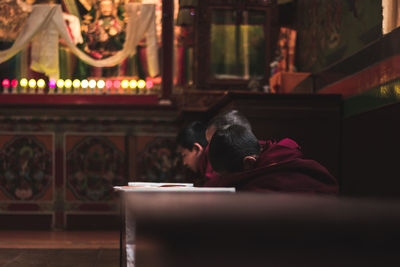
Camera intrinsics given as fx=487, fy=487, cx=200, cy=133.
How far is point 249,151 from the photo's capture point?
5.36 feet

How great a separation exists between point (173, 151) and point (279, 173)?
3.24 m

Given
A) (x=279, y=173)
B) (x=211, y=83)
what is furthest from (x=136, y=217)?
(x=211, y=83)

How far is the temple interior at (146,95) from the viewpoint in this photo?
3072mm

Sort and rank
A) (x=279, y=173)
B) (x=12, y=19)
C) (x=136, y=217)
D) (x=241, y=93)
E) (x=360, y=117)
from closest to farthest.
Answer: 1. (x=136, y=217)
2. (x=279, y=173)
3. (x=360, y=117)
4. (x=241, y=93)
5. (x=12, y=19)

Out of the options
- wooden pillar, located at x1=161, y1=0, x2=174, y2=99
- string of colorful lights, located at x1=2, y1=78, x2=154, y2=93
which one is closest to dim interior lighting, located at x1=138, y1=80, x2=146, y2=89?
string of colorful lights, located at x1=2, y1=78, x2=154, y2=93

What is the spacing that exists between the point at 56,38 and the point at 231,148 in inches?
151

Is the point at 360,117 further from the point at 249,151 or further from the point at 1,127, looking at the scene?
the point at 1,127

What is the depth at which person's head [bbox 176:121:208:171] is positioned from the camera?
301 centimetres

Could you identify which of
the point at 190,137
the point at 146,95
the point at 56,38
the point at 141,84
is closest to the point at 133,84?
the point at 141,84

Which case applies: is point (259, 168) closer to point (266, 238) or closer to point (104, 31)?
point (266, 238)

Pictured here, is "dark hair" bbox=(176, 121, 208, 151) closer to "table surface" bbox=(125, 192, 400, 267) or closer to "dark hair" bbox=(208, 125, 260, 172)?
"dark hair" bbox=(208, 125, 260, 172)

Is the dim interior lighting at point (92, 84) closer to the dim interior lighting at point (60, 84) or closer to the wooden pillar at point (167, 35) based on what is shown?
the dim interior lighting at point (60, 84)

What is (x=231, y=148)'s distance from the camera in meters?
1.59

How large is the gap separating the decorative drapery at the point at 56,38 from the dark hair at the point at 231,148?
3.46 meters
